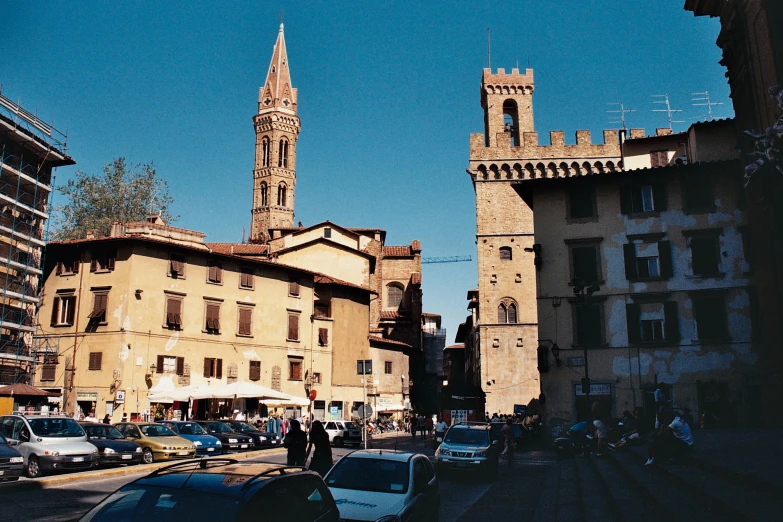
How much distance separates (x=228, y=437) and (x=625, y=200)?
2063cm

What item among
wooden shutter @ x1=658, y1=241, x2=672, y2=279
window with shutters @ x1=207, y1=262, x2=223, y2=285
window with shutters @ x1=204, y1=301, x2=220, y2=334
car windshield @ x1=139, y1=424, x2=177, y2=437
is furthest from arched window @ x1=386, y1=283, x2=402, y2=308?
car windshield @ x1=139, y1=424, x2=177, y2=437

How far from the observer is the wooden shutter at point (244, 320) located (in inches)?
1515

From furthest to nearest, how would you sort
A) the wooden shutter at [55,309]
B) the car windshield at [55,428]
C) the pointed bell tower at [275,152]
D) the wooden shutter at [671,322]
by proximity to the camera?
the pointed bell tower at [275,152] → the wooden shutter at [55,309] → the wooden shutter at [671,322] → the car windshield at [55,428]

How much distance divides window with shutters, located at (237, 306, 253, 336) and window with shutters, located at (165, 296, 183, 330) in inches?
149

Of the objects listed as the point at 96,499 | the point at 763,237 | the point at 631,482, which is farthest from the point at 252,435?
the point at 763,237

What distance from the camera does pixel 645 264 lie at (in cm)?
2980

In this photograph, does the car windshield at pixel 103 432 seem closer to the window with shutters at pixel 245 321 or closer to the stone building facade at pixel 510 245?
the window with shutters at pixel 245 321

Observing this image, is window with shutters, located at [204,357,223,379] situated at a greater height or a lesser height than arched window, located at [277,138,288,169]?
lesser

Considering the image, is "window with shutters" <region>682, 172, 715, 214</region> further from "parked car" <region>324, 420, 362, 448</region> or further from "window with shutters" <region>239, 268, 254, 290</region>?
"window with shutters" <region>239, 268, 254, 290</region>

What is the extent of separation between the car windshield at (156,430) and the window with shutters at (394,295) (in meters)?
42.0

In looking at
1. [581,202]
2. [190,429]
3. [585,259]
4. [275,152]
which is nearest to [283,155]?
[275,152]

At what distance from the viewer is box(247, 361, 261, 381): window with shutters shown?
38.4m

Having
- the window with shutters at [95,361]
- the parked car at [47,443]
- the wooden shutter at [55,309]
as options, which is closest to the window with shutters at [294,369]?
the window with shutters at [95,361]

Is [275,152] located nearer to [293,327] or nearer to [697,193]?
[293,327]
